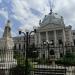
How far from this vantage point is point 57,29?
51188mm

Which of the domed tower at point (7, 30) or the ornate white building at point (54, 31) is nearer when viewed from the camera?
the domed tower at point (7, 30)

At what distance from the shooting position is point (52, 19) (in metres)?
52.2

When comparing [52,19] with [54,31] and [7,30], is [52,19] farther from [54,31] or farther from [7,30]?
[7,30]

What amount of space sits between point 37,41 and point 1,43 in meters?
40.1

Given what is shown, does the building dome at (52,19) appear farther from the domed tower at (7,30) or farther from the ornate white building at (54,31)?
the domed tower at (7,30)

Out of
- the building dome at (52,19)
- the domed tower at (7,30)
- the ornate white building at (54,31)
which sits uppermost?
the building dome at (52,19)

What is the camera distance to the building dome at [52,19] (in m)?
51.1

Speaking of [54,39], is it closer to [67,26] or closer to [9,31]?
[67,26]

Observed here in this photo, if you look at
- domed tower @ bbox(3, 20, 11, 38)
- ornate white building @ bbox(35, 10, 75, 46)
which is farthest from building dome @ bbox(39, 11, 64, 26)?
domed tower @ bbox(3, 20, 11, 38)

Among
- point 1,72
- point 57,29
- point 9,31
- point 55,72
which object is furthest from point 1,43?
point 57,29

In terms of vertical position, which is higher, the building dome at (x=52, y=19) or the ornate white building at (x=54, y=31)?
the building dome at (x=52, y=19)

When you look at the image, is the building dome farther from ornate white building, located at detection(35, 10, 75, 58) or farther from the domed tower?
the domed tower

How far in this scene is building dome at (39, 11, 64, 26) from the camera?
51062mm

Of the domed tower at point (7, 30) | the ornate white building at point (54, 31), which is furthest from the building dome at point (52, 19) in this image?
the domed tower at point (7, 30)
